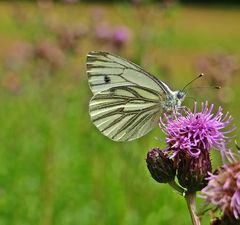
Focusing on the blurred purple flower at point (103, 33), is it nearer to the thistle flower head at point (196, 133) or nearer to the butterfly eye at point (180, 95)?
the butterfly eye at point (180, 95)

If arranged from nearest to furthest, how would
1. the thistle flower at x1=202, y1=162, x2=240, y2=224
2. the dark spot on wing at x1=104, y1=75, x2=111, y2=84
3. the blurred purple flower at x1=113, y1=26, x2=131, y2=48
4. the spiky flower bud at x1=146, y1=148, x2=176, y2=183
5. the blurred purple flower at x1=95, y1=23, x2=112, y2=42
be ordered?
the thistle flower at x1=202, y1=162, x2=240, y2=224 → the spiky flower bud at x1=146, y1=148, x2=176, y2=183 → the dark spot on wing at x1=104, y1=75, x2=111, y2=84 → the blurred purple flower at x1=95, y1=23, x2=112, y2=42 → the blurred purple flower at x1=113, y1=26, x2=131, y2=48

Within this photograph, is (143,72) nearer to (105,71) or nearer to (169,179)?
(105,71)

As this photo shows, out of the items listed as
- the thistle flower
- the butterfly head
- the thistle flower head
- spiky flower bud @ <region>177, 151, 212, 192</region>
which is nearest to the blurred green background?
the butterfly head

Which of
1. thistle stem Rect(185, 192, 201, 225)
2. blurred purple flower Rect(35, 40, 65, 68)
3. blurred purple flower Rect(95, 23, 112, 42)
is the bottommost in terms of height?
thistle stem Rect(185, 192, 201, 225)

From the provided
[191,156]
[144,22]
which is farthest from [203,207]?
[144,22]

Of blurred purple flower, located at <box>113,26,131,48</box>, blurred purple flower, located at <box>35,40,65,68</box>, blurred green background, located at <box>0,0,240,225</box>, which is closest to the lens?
blurred green background, located at <box>0,0,240,225</box>

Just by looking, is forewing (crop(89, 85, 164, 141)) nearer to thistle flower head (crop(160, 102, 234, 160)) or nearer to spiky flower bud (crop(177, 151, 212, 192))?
thistle flower head (crop(160, 102, 234, 160))

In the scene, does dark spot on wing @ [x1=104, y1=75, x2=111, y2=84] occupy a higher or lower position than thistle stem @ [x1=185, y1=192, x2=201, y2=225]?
higher
